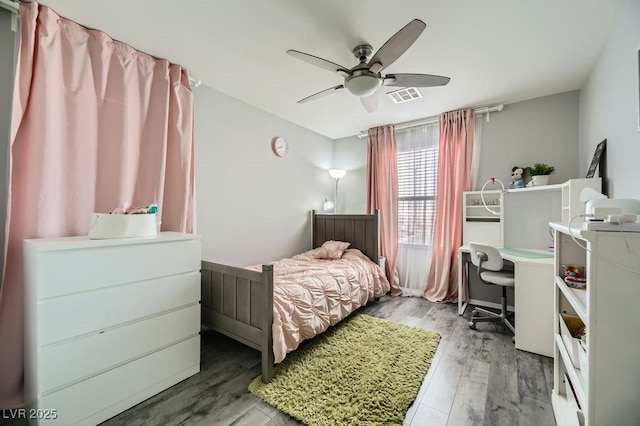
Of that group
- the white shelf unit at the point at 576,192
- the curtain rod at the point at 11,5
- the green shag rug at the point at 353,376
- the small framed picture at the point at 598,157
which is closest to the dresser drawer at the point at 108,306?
the green shag rug at the point at 353,376

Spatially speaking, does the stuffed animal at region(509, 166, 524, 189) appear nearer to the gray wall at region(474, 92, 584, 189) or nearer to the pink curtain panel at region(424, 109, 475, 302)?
the gray wall at region(474, 92, 584, 189)

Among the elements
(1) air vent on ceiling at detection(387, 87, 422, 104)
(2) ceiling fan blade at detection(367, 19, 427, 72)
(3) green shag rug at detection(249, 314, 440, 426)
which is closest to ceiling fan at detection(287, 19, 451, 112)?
(2) ceiling fan blade at detection(367, 19, 427, 72)

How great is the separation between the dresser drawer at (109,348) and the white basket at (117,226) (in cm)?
56

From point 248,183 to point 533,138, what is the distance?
339cm

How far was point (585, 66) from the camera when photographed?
7.36ft

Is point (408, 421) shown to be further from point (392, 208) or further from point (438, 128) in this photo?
point (438, 128)

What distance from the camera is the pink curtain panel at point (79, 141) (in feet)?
5.12

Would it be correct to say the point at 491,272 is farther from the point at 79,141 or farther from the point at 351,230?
the point at 79,141

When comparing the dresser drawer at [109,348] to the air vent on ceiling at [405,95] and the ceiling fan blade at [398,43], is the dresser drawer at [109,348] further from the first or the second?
the air vent on ceiling at [405,95]

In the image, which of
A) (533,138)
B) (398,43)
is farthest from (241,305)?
(533,138)

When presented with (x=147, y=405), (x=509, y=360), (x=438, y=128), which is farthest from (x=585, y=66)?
(x=147, y=405)

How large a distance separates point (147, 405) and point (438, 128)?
160 inches

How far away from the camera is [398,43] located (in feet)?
5.10

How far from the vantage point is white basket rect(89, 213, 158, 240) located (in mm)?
1534
